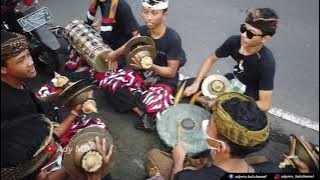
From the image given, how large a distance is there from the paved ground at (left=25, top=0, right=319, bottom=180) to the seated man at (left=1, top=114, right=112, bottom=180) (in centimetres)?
128

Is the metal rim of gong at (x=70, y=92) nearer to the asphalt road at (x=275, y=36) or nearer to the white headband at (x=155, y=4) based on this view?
the white headband at (x=155, y=4)

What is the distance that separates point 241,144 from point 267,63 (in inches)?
64.8

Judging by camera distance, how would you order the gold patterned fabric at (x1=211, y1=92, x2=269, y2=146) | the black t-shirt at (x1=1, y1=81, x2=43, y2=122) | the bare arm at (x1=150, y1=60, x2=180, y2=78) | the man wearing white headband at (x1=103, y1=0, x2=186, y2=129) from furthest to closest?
the bare arm at (x1=150, y1=60, x2=180, y2=78) → the man wearing white headband at (x1=103, y1=0, x2=186, y2=129) → the black t-shirt at (x1=1, y1=81, x2=43, y2=122) → the gold patterned fabric at (x1=211, y1=92, x2=269, y2=146)

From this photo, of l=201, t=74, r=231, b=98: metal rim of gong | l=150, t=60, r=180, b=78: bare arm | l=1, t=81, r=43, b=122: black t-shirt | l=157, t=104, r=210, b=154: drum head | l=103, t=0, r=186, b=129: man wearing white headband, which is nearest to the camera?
l=1, t=81, r=43, b=122: black t-shirt

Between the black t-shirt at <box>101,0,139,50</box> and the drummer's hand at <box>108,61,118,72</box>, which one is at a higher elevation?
the black t-shirt at <box>101,0,139,50</box>

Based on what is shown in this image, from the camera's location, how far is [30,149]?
3256 mm

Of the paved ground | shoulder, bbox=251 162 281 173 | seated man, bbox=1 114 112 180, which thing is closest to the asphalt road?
the paved ground

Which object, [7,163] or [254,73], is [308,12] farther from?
[7,163]

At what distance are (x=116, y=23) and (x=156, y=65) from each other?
86 cm

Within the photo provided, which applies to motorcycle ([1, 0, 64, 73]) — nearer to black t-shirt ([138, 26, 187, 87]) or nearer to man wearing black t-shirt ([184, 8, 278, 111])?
black t-shirt ([138, 26, 187, 87])

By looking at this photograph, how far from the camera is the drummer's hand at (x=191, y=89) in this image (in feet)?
15.8

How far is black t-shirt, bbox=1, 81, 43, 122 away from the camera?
314cm

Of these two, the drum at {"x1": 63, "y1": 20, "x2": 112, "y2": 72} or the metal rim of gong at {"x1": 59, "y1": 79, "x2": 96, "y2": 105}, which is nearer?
the metal rim of gong at {"x1": 59, "y1": 79, "x2": 96, "y2": 105}

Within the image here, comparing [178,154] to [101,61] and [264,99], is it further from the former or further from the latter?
[101,61]
